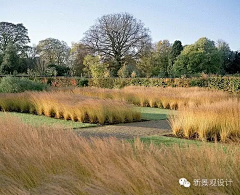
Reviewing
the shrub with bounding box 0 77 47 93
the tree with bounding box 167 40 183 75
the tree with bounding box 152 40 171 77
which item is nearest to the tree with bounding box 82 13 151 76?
the tree with bounding box 152 40 171 77

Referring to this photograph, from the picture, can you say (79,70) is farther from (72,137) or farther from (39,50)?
(72,137)

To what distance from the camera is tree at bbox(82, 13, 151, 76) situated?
4034 cm

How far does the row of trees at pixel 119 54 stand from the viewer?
128 feet

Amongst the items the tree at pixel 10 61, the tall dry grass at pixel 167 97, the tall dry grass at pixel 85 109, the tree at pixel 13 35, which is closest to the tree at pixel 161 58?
the tree at pixel 10 61

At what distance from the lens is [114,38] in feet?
132

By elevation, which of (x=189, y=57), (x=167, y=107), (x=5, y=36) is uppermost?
(x=5, y=36)

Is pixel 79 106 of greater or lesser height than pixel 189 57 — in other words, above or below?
below

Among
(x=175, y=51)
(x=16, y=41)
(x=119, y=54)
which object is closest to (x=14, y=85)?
(x=119, y=54)

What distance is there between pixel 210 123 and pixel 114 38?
3497 centimetres

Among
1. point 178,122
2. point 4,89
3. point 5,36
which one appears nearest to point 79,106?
point 178,122

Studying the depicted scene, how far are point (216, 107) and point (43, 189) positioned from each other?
18.3ft

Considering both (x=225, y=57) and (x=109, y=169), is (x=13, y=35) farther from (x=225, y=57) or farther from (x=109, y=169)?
(x=109, y=169)

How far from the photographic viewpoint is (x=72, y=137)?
154 inches

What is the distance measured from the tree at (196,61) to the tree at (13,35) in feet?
76.2
